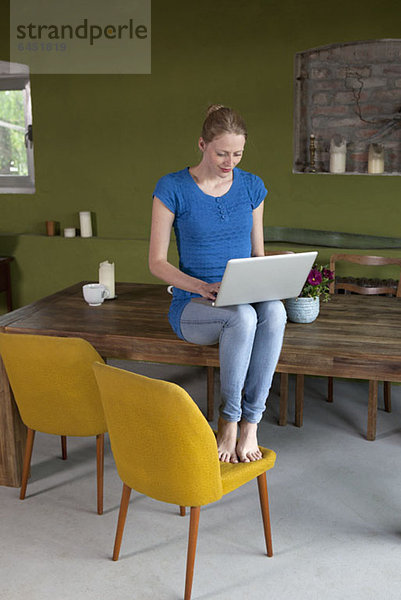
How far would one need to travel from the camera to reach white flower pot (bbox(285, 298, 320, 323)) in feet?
8.30

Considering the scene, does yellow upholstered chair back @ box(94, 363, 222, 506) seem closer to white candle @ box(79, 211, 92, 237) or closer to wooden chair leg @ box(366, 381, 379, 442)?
wooden chair leg @ box(366, 381, 379, 442)

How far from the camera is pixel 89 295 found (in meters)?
2.85

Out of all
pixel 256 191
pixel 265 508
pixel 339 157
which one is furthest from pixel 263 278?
pixel 339 157

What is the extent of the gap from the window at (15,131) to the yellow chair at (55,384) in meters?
2.56

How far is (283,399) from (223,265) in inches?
44.0

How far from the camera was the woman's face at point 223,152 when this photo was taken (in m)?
2.32

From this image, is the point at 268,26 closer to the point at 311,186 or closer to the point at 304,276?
the point at 311,186

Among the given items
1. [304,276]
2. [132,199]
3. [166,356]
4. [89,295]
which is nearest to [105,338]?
[166,356]

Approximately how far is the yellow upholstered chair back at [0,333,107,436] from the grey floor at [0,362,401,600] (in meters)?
0.37

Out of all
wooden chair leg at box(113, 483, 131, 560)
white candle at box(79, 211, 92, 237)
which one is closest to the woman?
wooden chair leg at box(113, 483, 131, 560)

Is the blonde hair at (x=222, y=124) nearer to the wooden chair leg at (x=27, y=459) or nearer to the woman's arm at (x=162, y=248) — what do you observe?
the woman's arm at (x=162, y=248)

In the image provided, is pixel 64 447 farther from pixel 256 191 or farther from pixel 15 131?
pixel 15 131

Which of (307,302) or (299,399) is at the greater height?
(307,302)

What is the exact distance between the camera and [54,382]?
7.89 ft
